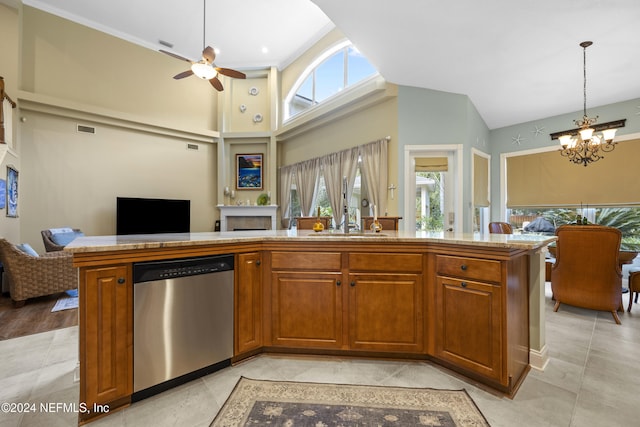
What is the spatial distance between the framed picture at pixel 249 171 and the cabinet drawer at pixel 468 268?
18.9 ft

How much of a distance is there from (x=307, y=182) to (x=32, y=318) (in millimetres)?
4596

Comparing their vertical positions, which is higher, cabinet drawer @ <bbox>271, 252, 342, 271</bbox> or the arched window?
the arched window

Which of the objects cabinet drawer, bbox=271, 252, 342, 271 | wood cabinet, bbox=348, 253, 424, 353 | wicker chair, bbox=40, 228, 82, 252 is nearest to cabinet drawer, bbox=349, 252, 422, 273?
wood cabinet, bbox=348, 253, 424, 353

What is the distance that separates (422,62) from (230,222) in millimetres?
5326

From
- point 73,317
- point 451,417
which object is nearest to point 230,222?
point 73,317

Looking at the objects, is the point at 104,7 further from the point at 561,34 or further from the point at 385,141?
the point at 561,34

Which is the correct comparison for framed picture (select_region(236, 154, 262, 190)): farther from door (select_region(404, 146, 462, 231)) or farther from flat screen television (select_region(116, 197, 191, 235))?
door (select_region(404, 146, 462, 231))

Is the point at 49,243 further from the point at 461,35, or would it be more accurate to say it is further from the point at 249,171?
the point at 461,35

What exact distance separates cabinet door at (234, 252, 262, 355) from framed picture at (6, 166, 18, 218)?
4731 millimetres

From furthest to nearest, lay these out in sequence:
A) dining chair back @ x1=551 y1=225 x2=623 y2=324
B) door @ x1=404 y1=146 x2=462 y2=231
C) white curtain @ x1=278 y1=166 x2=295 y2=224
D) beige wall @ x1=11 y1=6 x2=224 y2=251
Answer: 1. white curtain @ x1=278 y1=166 x2=295 y2=224
2. beige wall @ x1=11 y1=6 x2=224 y2=251
3. door @ x1=404 y1=146 x2=462 y2=231
4. dining chair back @ x1=551 y1=225 x2=623 y2=324

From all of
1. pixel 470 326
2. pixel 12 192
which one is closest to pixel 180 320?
pixel 470 326

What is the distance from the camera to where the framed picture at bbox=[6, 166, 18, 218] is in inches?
169

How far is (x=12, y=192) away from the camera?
445 cm

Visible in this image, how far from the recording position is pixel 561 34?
9.96 ft
